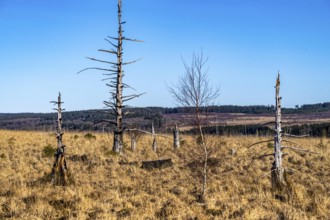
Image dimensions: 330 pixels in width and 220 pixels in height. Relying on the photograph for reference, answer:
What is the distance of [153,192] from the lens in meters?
9.54

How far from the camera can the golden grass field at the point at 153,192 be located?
7281mm

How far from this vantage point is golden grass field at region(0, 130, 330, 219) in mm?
7281

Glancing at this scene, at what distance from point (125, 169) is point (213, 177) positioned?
12.2ft

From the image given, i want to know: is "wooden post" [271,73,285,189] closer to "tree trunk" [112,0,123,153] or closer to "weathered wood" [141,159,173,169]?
"weathered wood" [141,159,173,169]

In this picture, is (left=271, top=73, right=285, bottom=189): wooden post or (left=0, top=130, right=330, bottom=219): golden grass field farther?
(left=271, top=73, right=285, bottom=189): wooden post

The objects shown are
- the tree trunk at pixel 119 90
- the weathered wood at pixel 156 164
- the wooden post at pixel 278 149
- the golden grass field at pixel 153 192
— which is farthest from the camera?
the tree trunk at pixel 119 90

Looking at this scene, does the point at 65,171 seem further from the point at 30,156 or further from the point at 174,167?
the point at 30,156

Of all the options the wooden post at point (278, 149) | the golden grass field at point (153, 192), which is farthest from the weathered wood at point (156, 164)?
the wooden post at point (278, 149)

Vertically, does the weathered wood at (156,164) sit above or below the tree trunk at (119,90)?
below

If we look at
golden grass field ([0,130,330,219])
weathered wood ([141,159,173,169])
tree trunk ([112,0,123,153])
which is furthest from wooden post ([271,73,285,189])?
tree trunk ([112,0,123,153])

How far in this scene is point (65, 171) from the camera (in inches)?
397

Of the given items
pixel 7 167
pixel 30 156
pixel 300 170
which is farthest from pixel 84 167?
pixel 300 170

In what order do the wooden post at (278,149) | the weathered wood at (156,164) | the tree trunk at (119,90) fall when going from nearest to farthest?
the wooden post at (278,149), the weathered wood at (156,164), the tree trunk at (119,90)

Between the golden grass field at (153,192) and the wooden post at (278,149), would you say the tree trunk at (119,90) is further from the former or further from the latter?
the wooden post at (278,149)
